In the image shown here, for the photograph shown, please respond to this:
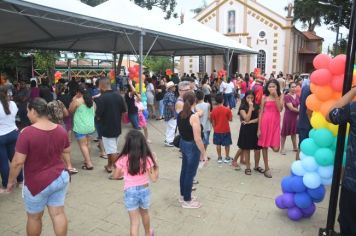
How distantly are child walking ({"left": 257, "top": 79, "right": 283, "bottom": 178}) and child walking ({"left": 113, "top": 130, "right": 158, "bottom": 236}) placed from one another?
2705 mm

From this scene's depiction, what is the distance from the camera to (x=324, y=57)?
366 centimetres

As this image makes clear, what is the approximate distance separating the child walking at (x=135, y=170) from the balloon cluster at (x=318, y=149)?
1.75 meters

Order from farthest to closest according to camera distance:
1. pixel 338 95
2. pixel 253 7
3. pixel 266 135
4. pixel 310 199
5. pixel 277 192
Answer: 1. pixel 253 7
2. pixel 266 135
3. pixel 277 192
4. pixel 310 199
5. pixel 338 95

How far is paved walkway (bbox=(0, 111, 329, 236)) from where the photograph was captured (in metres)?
3.81

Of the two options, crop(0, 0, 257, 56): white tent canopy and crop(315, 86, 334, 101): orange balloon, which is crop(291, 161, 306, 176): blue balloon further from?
crop(0, 0, 257, 56): white tent canopy

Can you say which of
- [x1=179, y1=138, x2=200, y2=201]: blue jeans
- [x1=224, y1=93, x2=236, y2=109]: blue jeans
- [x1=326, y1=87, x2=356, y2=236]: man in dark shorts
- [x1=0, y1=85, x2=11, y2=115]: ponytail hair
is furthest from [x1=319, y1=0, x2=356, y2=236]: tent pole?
[x1=224, y1=93, x2=236, y2=109]: blue jeans

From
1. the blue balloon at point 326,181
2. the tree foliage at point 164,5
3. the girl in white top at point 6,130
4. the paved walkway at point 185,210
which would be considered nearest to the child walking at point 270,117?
the paved walkway at point 185,210

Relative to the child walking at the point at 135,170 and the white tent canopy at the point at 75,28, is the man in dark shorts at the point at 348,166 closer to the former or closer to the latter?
the child walking at the point at 135,170

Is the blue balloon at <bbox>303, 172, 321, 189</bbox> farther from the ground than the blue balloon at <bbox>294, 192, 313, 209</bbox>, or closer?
farther from the ground

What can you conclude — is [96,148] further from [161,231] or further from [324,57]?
[324,57]

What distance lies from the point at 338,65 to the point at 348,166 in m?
1.16

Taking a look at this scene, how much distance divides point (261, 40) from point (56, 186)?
2736 cm

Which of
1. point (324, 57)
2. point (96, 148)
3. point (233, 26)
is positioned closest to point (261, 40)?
point (233, 26)

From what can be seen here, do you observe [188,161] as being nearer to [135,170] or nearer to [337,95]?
[135,170]
